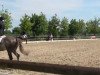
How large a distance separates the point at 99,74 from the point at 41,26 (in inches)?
2437

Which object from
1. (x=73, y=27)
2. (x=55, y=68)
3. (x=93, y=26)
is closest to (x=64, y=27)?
(x=73, y=27)

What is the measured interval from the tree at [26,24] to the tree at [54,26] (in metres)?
7.71

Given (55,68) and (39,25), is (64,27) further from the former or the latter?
(55,68)

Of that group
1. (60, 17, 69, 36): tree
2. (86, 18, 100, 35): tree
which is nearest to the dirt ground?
(60, 17, 69, 36): tree

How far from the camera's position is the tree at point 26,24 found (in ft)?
232

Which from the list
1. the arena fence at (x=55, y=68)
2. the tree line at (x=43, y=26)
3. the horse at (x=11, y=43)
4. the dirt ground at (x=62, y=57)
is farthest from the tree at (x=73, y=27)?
the arena fence at (x=55, y=68)

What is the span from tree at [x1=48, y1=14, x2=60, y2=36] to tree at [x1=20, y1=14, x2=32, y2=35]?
7710mm

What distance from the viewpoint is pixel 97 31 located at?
11962 centimetres

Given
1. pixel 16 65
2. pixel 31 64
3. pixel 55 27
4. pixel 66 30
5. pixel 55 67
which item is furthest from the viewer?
pixel 66 30

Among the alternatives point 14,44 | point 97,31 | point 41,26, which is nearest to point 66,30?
point 41,26

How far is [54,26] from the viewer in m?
81.2

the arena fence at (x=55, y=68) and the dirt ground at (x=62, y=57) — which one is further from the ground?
the arena fence at (x=55, y=68)

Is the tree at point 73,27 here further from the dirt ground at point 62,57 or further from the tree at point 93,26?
the dirt ground at point 62,57

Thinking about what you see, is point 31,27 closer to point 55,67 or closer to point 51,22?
point 51,22
